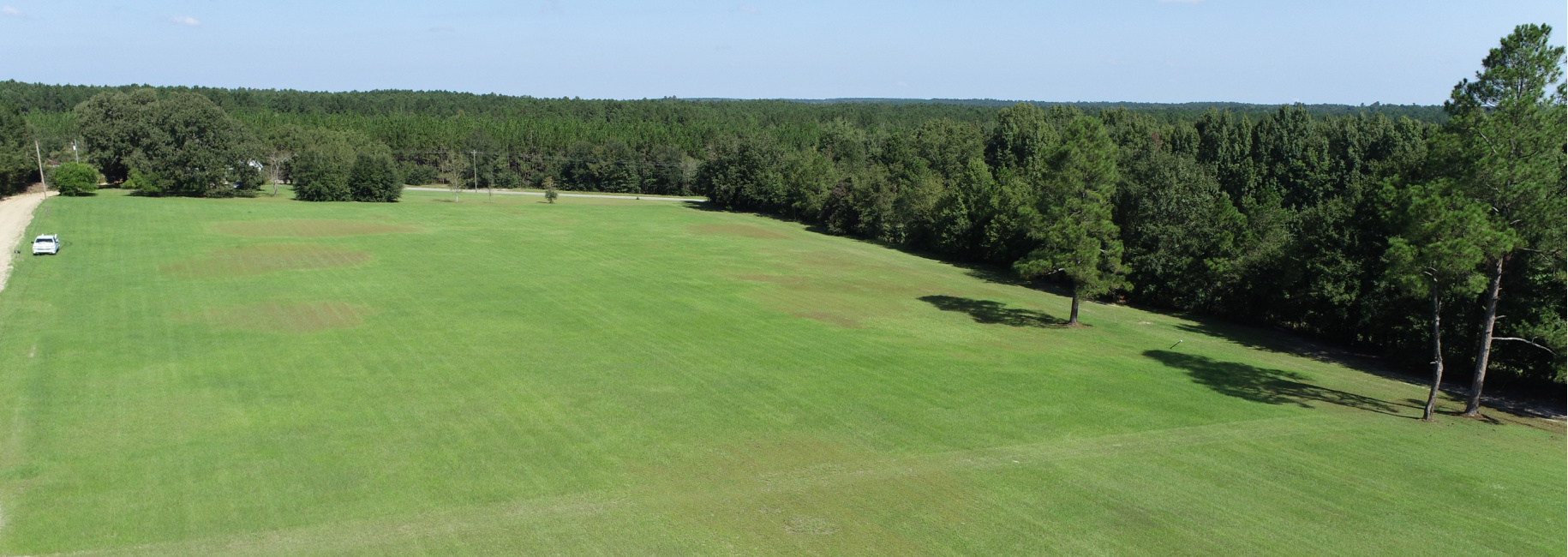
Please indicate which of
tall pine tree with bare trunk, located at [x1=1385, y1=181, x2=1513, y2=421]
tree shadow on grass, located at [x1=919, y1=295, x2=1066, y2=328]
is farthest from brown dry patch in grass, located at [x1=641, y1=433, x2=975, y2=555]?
tree shadow on grass, located at [x1=919, y1=295, x2=1066, y2=328]

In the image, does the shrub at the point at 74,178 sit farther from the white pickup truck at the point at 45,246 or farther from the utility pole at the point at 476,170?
the utility pole at the point at 476,170

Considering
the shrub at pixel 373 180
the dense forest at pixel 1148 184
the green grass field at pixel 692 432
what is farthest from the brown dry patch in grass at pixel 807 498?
the shrub at pixel 373 180

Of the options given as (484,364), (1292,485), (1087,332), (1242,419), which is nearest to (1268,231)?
(1087,332)

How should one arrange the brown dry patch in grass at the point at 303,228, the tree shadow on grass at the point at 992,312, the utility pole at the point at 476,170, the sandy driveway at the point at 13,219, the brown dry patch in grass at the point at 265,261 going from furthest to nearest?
1. the utility pole at the point at 476,170
2. the brown dry patch in grass at the point at 303,228
3. the sandy driveway at the point at 13,219
4. the brown dry patch in grass at the point at 265,261
5. the tree shadow on grass at the point at 992,312

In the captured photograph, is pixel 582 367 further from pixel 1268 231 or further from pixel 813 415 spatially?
pixel 1268 231

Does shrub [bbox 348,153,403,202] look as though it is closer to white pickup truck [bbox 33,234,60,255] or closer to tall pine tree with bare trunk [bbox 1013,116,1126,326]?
white pickup truck [bbox 33,234,60,255]

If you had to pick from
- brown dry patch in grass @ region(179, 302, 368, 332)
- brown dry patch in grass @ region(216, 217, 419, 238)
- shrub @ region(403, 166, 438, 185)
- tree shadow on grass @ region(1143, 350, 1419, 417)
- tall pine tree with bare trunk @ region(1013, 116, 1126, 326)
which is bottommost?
brown dry patch in grass @ region(179, 302, 368, 332)
